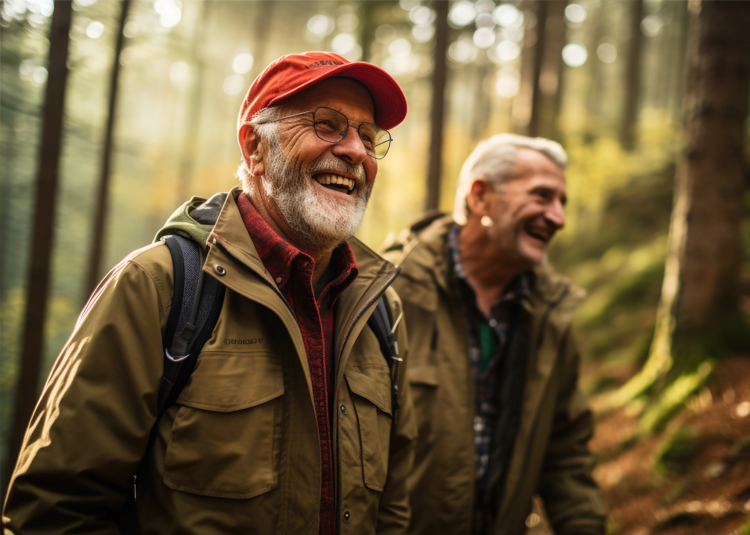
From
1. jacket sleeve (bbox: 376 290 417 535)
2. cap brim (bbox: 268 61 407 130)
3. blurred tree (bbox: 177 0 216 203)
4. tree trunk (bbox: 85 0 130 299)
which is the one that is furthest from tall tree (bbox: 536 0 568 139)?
blurred tree (bbox: 177 0 216 203)

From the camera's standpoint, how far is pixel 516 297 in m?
3.39

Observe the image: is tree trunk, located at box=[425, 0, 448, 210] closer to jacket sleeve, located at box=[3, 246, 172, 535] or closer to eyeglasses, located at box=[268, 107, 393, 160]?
eyeglasses, located at box=[268, 107, 393, 160]

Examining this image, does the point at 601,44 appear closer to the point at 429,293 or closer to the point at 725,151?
the point at 725,151

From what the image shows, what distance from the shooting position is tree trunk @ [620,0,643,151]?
18.2 metres

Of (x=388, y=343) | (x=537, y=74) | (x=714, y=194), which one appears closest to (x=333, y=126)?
(x=388, y=343)

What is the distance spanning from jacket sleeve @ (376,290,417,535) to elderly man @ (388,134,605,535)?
60cm

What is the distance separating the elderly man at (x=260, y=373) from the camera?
152cm

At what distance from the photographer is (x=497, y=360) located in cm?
331

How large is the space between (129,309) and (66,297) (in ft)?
61.5

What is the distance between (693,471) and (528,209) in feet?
9.54

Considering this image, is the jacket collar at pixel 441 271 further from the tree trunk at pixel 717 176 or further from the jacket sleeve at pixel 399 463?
the tree trunk at pixel 717 176

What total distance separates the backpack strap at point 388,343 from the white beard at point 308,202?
0.40 metres

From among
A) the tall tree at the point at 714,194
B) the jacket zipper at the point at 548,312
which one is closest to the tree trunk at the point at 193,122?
the tall tree at the point at 714,194

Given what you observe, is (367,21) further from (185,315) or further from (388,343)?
(185,315)
